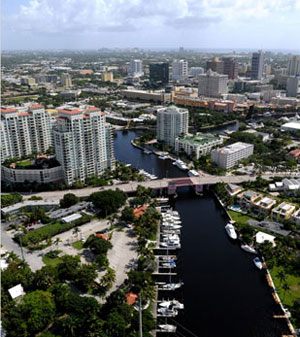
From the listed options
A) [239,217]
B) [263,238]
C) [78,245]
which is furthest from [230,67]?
[78,245]

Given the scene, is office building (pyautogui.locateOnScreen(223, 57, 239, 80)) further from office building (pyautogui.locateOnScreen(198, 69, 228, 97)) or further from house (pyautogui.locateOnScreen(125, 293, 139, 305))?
house (pyautogui.locateOnScreen(125, 293, 139, 305))

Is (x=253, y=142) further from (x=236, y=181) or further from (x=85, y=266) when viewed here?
(x=85, y=266)

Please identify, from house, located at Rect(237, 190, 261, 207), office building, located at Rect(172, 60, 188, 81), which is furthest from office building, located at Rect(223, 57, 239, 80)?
house, located at Rect(237, 190, 261, 207)

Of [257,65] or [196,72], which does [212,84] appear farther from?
[196,72]

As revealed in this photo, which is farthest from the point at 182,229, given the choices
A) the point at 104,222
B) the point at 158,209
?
the point at 104,222

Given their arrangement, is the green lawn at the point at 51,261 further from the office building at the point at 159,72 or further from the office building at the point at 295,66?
the office building at the point at 295,66

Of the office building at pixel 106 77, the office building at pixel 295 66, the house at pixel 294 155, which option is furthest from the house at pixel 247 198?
the office building at pixel 106 77
